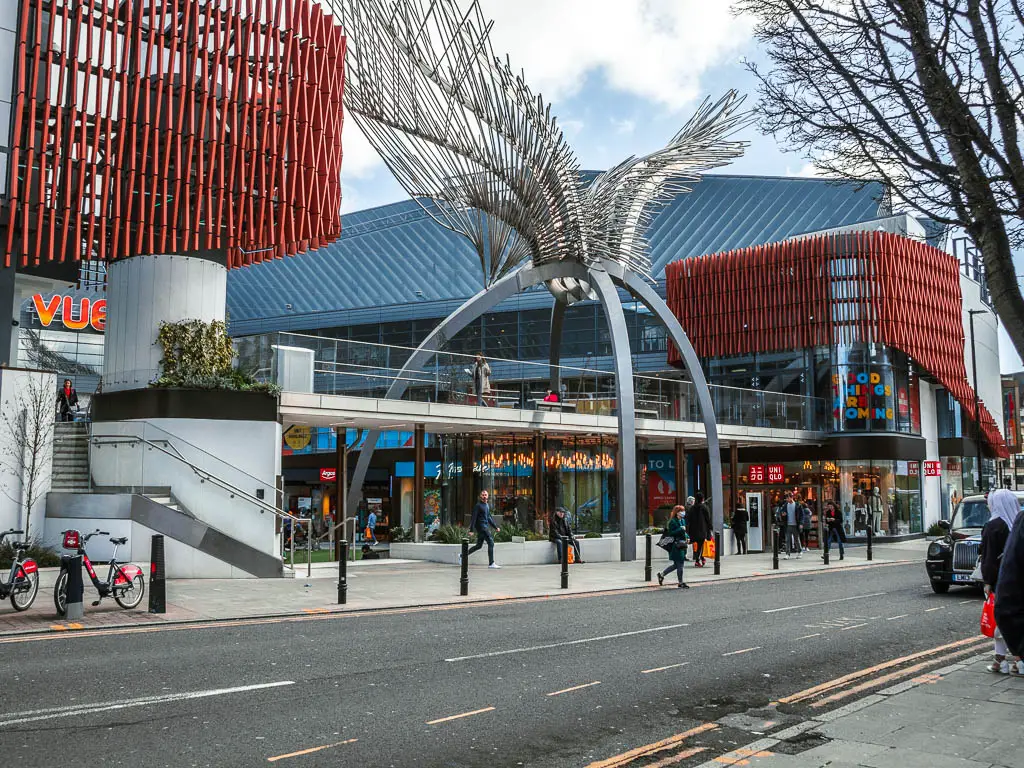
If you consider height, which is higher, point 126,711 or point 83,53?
point 83,53

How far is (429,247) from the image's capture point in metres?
72.1

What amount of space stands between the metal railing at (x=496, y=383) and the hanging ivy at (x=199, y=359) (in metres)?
0.56

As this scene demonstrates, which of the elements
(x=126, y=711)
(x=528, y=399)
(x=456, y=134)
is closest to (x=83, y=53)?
(x=456, y=134)

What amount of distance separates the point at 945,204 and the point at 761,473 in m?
33.1

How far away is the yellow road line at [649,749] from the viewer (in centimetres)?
633

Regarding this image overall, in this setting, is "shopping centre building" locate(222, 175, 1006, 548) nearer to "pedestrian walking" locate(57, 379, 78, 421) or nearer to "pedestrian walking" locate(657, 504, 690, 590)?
"pedestrian walking" locate(57, 379, 78, 421)

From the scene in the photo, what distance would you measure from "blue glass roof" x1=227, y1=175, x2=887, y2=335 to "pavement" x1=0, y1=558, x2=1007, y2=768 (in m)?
48.5

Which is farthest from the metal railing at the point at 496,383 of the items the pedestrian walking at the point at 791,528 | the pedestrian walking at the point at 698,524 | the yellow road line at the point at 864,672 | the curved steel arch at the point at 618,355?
the yellow road line at the point at 864,672

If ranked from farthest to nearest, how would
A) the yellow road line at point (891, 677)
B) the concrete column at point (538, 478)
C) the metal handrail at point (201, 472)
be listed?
the concrete column at point (538, 478)
the metal handrail at point (201, 472)
the yellow road line at point (891, 677)

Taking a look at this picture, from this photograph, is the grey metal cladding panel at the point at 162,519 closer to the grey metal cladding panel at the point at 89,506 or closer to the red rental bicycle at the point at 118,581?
the grey metal cladding panel at the point at 89,506

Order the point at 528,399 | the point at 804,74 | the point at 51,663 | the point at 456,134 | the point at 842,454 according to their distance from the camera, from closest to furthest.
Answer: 1. the point at 804,74
2. the point at 51,663
3. the point at 456,134
4. the point at 528,399
5. the point at 842,454

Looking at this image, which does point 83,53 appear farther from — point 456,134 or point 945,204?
point 945,204

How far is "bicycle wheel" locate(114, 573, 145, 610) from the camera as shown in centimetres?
1378

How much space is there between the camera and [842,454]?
38750mm
